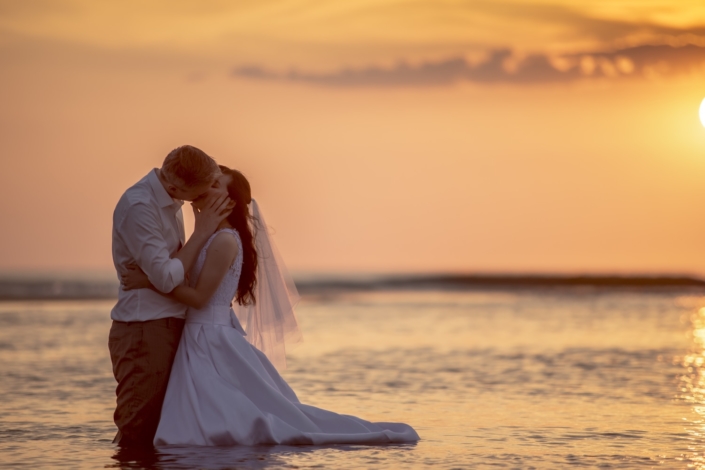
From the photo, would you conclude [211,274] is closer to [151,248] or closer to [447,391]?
[151,248]

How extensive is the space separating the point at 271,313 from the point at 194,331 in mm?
834

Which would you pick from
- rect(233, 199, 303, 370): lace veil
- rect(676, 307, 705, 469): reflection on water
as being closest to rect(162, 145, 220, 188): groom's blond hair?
rect(233, 199, 303, 370): lace veil

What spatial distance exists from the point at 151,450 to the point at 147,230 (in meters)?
1.50

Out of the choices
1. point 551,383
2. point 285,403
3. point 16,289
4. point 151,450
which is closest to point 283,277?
point 285,403

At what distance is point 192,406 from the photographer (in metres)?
6.30

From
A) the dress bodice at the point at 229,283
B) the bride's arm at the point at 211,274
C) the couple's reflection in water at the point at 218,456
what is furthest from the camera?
the dress bodice at the point at 229,283

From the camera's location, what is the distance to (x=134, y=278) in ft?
20.0

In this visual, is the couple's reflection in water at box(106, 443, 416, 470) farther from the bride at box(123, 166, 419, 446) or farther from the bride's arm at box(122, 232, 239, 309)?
the bride's arm at box(122, 232, 239, 309)

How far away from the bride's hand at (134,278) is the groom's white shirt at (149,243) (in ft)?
0.10

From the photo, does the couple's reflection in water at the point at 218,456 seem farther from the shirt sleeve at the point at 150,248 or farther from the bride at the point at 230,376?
the shirt sleeve at the point at 150,248

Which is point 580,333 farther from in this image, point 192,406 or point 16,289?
point 16,289

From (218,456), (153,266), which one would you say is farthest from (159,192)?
(218,456)

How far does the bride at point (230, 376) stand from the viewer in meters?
6.30

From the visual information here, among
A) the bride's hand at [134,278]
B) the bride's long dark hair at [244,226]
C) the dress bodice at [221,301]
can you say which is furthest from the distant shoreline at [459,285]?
the bride's hand at [134,278]
